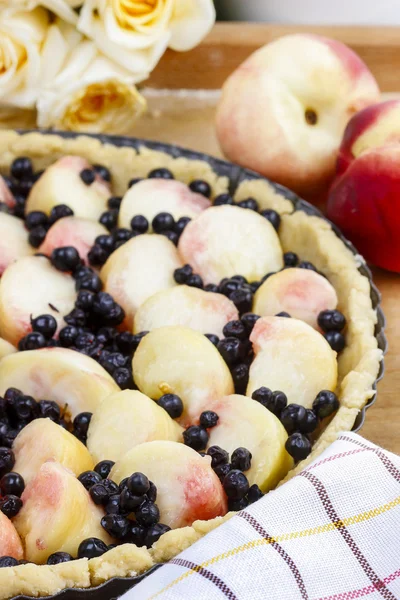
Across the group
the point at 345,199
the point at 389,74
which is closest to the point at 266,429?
the point at 345,199

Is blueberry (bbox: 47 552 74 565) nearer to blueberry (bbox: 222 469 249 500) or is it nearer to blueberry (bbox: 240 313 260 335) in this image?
blueberry (bbox: 222 469 249 500)

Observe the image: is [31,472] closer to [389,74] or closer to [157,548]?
[157,548]

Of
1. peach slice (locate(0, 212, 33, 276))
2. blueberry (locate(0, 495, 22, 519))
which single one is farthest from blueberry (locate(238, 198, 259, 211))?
blueberry (locate(0, 495, 22, 519))

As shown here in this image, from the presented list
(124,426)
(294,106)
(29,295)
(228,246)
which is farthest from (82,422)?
(294,106)

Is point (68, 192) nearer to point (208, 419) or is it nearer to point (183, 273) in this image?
point (183, 273)

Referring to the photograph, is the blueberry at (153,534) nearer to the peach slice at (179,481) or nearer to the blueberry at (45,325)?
the peach slice at (179,481)

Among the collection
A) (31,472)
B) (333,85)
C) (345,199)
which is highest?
(333,85)

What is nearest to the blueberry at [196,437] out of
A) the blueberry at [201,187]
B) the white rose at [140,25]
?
the blueberry at [201,187]
